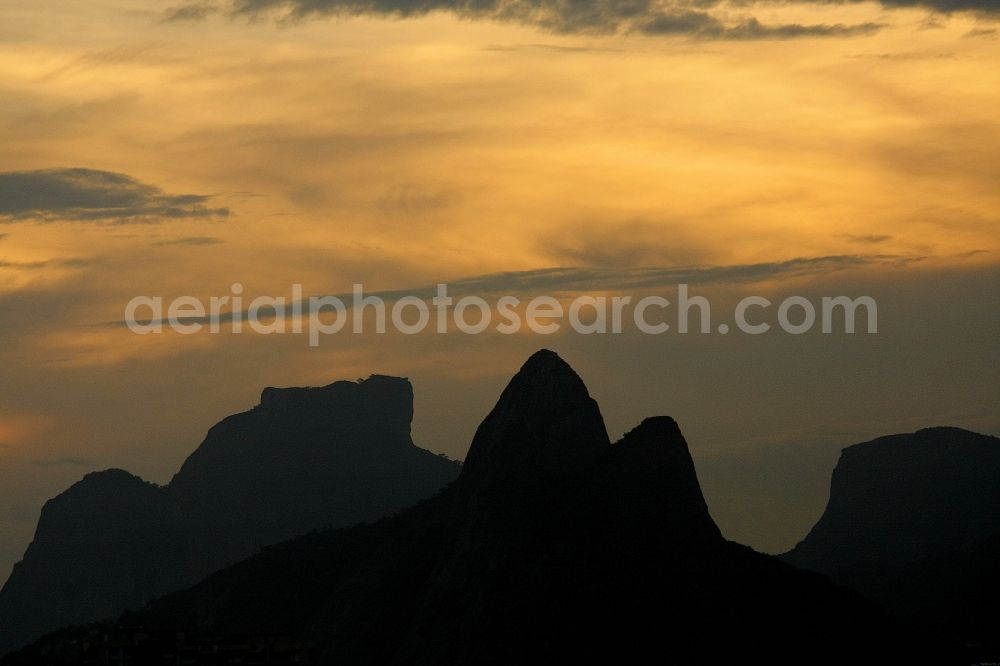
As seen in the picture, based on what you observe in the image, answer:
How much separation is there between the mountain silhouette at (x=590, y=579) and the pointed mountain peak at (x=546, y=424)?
17 centimetres

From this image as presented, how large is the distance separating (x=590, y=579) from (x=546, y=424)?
2337cm

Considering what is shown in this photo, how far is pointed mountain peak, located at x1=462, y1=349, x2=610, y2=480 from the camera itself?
192875 millimetres

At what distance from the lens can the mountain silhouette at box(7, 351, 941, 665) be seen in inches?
6841

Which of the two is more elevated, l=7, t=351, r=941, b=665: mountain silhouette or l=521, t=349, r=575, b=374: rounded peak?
l=521, t=349, r=575, b=374: rounded peak

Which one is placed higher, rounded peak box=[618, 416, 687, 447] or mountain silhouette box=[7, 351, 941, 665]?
rounded peak box=[618, 416, 687, 447]

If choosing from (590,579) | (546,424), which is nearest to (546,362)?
(546,424)

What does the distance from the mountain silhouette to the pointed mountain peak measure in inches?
6.6

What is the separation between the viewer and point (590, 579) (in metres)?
178

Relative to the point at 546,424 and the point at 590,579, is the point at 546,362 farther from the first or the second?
the point at 590,579

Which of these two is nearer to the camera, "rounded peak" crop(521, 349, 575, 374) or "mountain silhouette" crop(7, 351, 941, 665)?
"mountain silhouette" crop(7, 351, 941, 665)

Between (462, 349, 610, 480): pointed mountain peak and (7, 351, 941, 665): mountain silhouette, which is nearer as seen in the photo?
(7, 351, 941, 665): mountain silhouette

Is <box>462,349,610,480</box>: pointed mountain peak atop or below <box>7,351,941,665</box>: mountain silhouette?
atop

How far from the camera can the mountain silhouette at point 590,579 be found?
570 feet

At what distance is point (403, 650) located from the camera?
182500 millimetres
